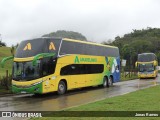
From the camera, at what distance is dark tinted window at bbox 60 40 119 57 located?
22.0 metres

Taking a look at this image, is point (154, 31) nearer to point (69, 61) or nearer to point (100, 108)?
point (69, 61)

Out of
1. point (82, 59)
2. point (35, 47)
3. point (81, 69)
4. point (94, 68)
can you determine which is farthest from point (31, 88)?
point (94, 68)

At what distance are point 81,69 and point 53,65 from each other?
4043mm

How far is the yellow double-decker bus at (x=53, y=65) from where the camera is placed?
19.5m

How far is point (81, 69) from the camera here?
24.2m

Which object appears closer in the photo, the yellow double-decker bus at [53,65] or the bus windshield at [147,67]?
the yellow double-decker bus at [53,65]

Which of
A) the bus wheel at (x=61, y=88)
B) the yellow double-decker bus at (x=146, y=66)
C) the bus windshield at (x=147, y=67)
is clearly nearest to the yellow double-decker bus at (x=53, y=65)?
the bus wheel at (x=61, y=88)

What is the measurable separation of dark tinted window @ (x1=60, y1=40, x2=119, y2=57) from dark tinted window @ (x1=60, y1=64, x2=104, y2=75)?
945 millimetres

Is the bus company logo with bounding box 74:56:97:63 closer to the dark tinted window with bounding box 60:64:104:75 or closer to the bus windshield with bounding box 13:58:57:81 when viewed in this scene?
the dark tinted window with bounding box 60:64:104:75

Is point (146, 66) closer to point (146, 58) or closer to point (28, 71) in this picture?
point (146, 58)

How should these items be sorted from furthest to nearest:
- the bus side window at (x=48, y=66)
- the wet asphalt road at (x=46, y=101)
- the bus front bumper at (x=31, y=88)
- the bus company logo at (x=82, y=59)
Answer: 1. the bus company logo at (x=82, y=59)
2. the bus side window at (x=48, y=66)
3. the bus front bumper at (x=31, y=88)
4. the wet asphalt road at (x=46, y=101)

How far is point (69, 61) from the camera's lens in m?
22.3

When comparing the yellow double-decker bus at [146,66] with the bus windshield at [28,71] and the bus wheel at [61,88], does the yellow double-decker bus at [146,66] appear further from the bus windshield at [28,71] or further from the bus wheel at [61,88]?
the bus windshield at [28,71]

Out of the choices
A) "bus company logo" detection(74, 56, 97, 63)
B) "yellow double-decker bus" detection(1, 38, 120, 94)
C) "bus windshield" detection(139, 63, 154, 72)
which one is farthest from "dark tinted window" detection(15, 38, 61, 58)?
"bus windshield" detection(139, 63, 154, 72)
